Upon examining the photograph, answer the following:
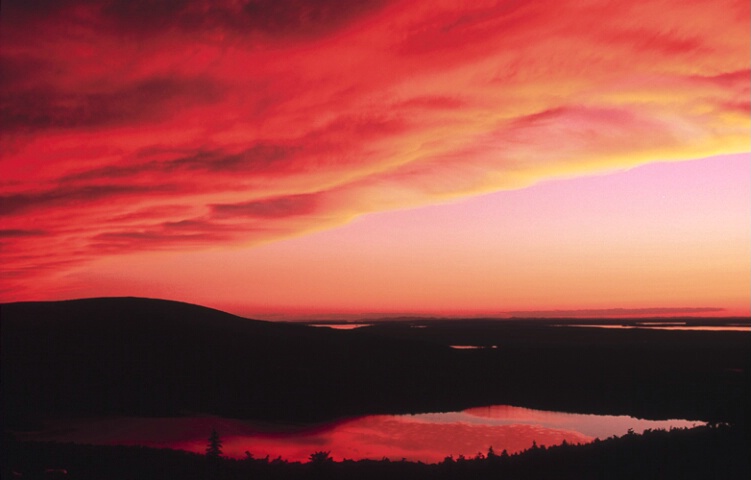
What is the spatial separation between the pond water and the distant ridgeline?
220cm

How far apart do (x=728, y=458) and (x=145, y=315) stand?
143ft

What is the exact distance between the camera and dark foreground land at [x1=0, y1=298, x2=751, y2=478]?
18656mm

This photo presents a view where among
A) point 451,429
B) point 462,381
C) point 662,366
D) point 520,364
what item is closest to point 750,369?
point 662,366

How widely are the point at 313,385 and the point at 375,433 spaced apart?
13.6 m

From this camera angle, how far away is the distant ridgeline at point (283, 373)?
112 feet

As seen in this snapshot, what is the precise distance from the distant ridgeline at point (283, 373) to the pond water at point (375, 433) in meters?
2.20

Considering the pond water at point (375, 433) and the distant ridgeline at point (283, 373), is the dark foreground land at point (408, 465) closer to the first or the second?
the pond water at point (375, 433)

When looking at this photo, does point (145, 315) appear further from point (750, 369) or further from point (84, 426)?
point (750, 369)

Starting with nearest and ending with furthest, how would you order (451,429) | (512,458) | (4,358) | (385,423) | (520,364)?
1. (512,458)
2. (451,429)
3. (385,423)
4. (4,358)
5. (520,364)

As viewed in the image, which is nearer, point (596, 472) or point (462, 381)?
point (596, 472)

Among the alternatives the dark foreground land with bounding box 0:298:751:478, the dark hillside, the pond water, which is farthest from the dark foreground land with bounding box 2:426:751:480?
the dark hillside

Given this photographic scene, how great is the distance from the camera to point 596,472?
59.8ft

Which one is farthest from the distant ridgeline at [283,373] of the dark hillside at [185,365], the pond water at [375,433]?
the pond water at [375,433]

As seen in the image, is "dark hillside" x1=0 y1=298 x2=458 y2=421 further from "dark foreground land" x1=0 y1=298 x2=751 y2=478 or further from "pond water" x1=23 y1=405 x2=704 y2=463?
"pond water" x1=23 y1=405 x2=704 y2=463
